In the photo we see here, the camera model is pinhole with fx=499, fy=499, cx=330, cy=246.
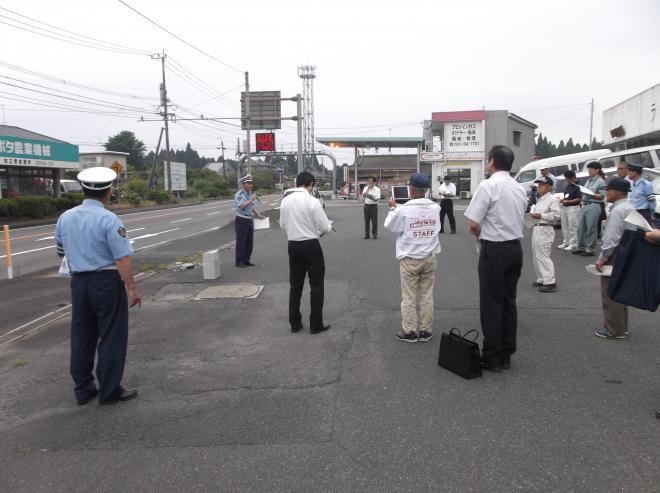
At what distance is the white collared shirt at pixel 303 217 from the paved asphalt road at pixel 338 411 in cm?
119

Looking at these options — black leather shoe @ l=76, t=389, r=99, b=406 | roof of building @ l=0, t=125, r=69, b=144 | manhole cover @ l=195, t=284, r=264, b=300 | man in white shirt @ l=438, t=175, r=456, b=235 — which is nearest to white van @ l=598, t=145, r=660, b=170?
man in white shirt @ l=438, t=175, r=456, b=235

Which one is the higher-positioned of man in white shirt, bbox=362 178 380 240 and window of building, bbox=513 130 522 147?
window of building, bbox=513 130 522 147

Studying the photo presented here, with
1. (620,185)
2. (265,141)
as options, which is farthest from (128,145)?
(620,185)

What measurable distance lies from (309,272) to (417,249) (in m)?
1.33

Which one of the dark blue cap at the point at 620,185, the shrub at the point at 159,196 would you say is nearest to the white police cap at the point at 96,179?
the dark blue cap at the point at 620,185

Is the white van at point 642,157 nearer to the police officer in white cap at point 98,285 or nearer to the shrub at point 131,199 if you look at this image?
the police officer in white cap at point 98,285

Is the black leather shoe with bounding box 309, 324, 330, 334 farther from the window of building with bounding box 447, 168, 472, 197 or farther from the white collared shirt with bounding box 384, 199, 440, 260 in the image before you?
the window of building with bounding box 447, 168, 472, 197

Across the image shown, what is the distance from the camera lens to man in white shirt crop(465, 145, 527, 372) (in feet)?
14.8

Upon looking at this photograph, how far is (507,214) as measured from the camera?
14.7 feet

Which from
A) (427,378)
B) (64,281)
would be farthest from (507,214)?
(64,281)

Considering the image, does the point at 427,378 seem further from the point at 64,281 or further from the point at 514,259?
the point at 64,281

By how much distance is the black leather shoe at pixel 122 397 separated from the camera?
4.13 m

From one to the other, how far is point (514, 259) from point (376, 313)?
2.46 m

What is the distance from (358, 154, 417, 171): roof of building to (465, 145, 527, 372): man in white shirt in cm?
5342
